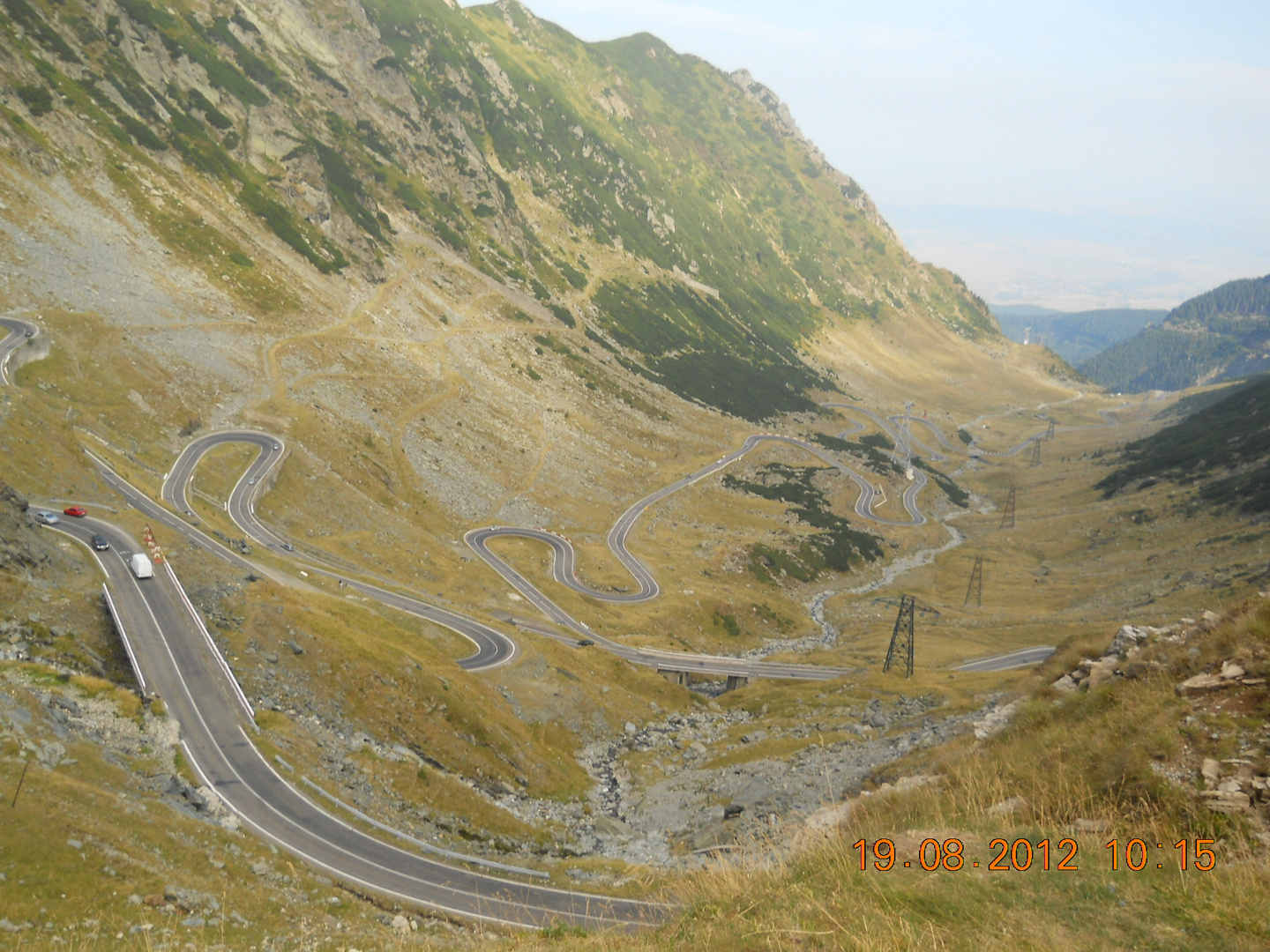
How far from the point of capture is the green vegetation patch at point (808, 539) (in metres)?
112

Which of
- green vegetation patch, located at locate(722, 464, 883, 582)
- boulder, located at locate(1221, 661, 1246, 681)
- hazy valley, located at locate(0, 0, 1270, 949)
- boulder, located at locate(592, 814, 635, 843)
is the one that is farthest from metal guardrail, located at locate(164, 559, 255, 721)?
green vegetation patch, located at locate(722, 464, 883, 582)

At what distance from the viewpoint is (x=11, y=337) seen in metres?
67.8

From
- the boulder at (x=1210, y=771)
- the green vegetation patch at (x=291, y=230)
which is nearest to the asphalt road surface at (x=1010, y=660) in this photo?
the boulder at (x=1210, y=771)

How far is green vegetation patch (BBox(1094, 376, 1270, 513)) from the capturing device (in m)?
114

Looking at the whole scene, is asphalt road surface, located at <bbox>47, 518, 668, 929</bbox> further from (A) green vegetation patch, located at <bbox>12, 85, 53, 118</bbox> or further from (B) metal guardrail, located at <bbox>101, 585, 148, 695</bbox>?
(A) green vegetation patch, located at <bbox>12, 85, 53, 118</bbox>

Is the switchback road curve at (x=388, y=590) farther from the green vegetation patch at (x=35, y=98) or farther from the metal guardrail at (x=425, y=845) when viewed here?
the green vegetation patch at (x=35, y=98)

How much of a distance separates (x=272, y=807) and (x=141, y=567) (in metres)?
21.5

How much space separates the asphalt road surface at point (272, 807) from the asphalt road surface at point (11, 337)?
3849cm

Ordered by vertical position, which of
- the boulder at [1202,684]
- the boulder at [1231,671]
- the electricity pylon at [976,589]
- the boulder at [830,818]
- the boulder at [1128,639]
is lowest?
the electricity pylon at [976,589]

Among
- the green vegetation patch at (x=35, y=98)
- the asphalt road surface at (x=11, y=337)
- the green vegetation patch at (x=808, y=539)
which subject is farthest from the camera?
the green vegetation patch at (x=808, y=539)

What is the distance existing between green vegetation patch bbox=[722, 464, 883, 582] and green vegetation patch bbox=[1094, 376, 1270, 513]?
57.1 meters

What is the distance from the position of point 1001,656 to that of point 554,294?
150 meters

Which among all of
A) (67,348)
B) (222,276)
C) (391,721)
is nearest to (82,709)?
(391,721)

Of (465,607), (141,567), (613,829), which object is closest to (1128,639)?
(613,829)
